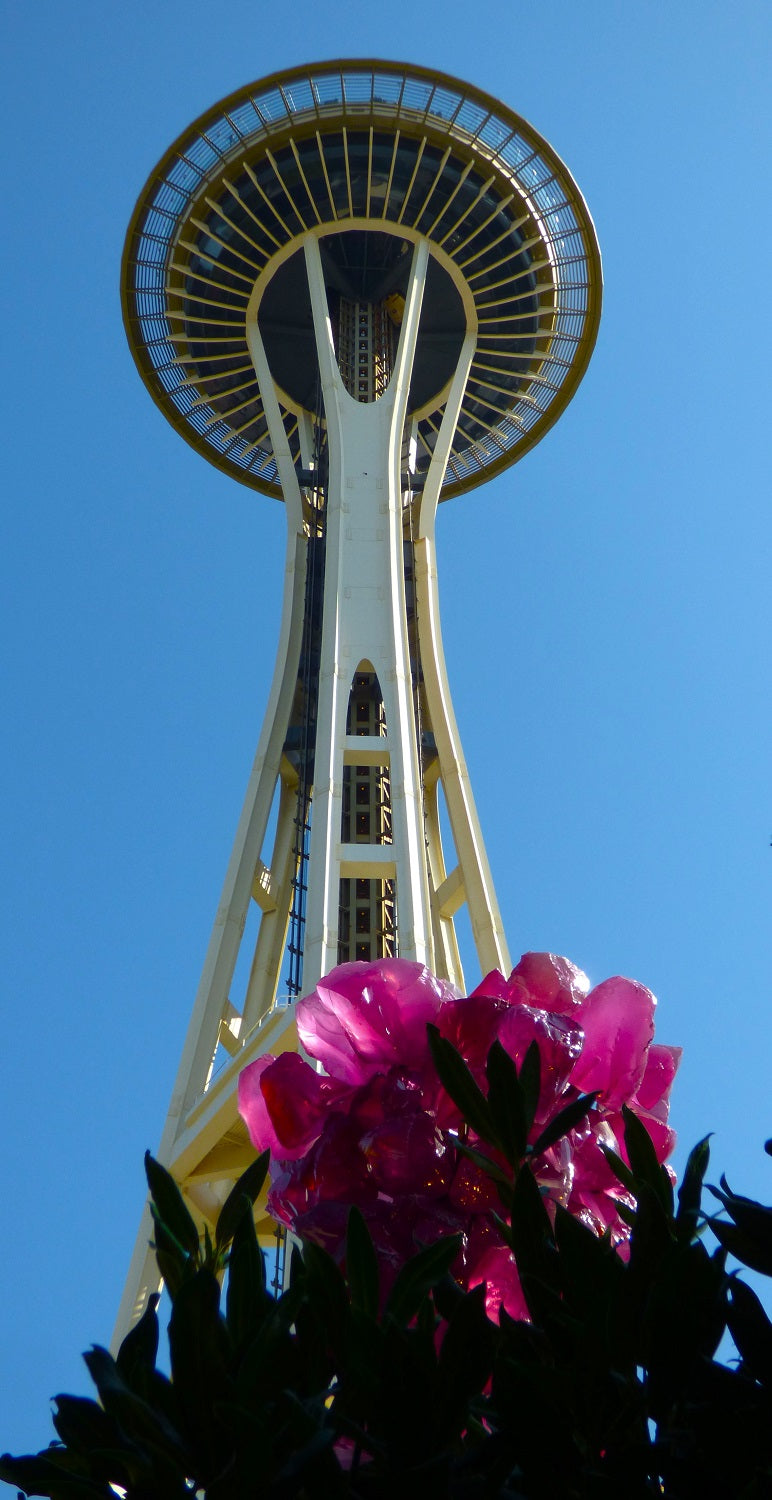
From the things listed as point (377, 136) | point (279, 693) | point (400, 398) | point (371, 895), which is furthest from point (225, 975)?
point (377, 136)

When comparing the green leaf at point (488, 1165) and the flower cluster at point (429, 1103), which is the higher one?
the flower cluster at point (429, 1103)

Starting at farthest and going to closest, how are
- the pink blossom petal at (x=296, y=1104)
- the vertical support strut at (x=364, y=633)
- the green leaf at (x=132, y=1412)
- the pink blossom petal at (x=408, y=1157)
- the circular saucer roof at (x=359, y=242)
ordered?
the circular saucer roof at (x=359, y=242), the vertical support strut at (x=364, y=633), the pink blossom petal at (x=296, y=1104), the pink blossom petal at (x=408, y=1157), the green leaf at (x=132, y=1412)

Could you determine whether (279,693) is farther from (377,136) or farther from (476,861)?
(377,136)

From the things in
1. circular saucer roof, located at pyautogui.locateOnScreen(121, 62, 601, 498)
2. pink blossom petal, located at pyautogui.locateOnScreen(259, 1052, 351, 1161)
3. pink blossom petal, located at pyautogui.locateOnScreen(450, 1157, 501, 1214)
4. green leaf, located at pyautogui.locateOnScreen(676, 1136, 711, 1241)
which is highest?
circular saucer roof, located at pyautogui.locateOnScreen(121, 62, 601, 498)

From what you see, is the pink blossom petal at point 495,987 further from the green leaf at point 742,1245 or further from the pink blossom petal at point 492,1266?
the green leaf at point 742,1245

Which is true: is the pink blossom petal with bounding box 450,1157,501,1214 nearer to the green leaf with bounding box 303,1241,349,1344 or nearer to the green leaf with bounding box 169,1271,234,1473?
the green leaf with bounding box 303,1241,349,1344

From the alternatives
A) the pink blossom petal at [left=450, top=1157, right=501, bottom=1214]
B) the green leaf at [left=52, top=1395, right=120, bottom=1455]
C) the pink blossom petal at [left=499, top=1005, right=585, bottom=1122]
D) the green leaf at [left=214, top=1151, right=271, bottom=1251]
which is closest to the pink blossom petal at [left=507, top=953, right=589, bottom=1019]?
the pink blossom petal at [left=499, top=1005, right=585, bottom=1122]

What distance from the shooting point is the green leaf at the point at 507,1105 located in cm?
135

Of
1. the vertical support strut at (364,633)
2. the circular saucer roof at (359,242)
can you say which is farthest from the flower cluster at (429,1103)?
the circular saucer roof at (359,242)

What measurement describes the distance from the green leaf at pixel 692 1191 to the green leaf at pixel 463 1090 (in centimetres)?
16

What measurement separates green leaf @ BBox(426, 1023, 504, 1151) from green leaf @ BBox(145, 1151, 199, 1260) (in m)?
0.25

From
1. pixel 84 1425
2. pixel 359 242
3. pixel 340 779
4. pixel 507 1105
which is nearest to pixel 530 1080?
pixel 507 1105

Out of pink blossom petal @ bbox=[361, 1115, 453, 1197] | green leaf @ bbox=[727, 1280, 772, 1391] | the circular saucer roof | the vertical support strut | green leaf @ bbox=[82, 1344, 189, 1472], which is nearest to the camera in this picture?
green leaf @ bbox=[82, 1344, 189, 1472]

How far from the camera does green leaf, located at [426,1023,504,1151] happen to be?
1.38 metres
